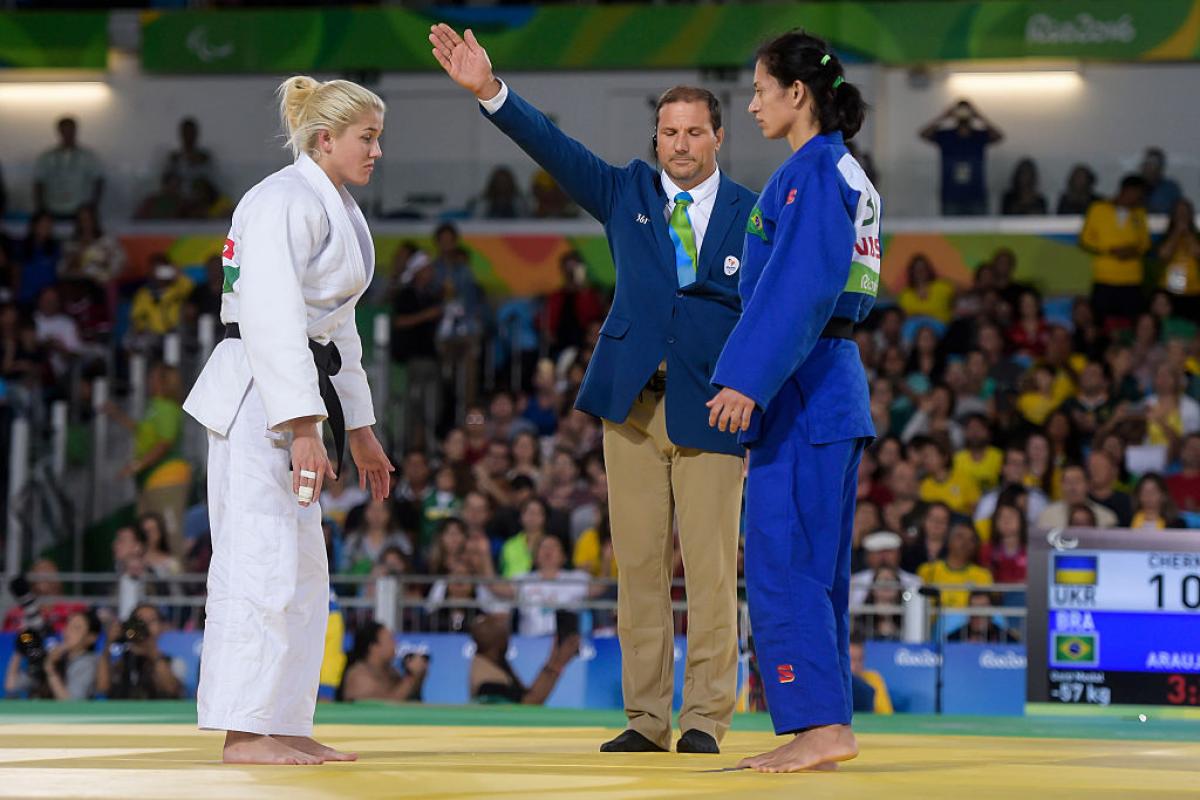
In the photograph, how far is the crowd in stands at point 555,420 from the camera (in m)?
9.82

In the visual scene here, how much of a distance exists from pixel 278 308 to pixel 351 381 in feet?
1.53

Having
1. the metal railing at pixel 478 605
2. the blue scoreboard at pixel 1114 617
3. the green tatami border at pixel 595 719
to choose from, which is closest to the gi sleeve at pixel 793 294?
the green tatami border at pixel 595 719

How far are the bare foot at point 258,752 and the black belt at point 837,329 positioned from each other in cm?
154

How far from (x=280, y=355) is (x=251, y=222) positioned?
1.12ft

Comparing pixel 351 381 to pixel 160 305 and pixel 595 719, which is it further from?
pixel 160 305

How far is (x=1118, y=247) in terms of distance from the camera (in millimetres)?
14453

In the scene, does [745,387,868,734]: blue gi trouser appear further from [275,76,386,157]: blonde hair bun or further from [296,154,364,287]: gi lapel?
[275,76,386,157]: blonde hair bun

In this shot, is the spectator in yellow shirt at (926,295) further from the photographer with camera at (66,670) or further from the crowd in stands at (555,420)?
the photographer with camera at (66,670)

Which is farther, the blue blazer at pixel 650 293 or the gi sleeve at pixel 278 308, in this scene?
the blue blazer at pixel 650 293

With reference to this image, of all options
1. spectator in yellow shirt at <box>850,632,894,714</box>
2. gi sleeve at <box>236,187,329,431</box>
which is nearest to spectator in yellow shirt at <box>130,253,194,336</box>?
spectator in yellow shirt at <box>850,632,894,714</box>

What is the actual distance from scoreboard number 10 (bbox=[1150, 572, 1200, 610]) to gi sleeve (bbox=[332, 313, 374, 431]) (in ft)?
13.3

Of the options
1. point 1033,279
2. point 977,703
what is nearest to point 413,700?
point 977,703

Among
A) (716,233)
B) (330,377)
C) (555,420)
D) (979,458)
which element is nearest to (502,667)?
(979,458)

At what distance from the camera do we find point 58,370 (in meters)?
14.8
